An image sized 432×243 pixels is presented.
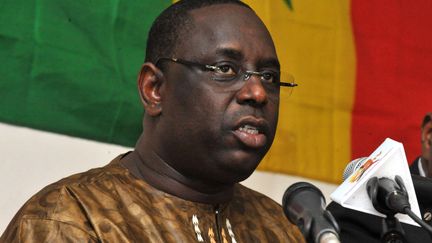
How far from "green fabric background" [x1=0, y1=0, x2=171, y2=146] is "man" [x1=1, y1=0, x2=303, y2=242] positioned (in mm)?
640

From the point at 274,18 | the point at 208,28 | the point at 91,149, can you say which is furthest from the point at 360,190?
the point at 274,18

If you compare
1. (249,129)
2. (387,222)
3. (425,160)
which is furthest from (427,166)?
(387,222)

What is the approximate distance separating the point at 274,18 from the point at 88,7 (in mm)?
904

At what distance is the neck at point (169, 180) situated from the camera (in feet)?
11.1

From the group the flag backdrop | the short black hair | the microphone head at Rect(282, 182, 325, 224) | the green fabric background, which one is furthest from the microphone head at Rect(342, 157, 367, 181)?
the green fabric background

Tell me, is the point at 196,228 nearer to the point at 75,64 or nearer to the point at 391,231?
the point at 391,231

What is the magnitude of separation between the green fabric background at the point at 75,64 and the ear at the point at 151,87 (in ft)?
2.29

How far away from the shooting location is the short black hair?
3.46 meters

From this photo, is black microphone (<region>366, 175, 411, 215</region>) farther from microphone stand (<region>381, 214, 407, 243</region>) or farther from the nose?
the nose

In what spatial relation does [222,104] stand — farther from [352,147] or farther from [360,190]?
[352,147]

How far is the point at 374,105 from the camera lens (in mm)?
4941

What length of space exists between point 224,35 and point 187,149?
1.30 ft

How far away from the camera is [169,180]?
3400mm

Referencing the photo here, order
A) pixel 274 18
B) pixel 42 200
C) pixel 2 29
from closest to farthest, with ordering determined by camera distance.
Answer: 1. pixel 42 200
2. pixel 2 29
3. pixel 274 18
